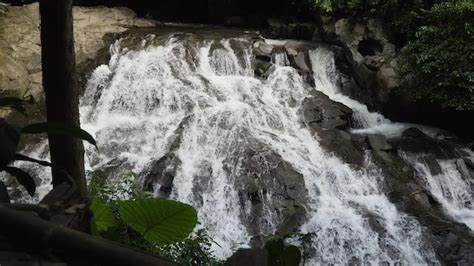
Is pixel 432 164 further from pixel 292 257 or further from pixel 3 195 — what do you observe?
pixel 3 195

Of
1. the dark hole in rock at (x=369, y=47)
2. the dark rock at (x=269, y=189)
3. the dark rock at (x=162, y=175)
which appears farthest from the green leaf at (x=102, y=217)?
the dark hole in rock at (x=369, y=47)

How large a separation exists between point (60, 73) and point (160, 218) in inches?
60.6

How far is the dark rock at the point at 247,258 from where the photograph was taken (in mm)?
1395

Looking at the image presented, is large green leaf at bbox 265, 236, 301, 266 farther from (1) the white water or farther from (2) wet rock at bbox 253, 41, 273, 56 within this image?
(2) wet rock at bbox 253, 41, 273, 56

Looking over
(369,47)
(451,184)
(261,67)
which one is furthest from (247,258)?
(369,47)

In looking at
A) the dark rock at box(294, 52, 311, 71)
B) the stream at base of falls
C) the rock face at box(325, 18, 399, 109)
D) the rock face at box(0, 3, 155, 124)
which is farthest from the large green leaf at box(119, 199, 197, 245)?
the dark rock at box(294, 52, 311, 71)

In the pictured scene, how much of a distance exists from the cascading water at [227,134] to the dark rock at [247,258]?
5.76 meters

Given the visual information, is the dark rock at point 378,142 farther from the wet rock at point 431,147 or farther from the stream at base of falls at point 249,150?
the stream at base of falls at point 249,150

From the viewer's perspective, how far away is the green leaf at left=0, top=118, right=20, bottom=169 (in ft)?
4.38

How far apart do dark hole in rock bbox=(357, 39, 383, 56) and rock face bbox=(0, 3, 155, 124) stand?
6.63 metres

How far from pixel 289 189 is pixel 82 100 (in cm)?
572

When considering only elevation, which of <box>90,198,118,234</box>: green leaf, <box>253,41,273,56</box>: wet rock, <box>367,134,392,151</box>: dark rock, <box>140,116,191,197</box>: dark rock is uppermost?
<box>90,198,118,234</box>: green leaf

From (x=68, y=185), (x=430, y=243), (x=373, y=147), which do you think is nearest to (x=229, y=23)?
(x=373, y=147)

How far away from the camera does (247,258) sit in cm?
141
